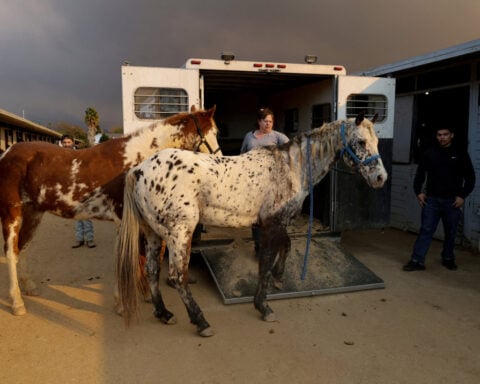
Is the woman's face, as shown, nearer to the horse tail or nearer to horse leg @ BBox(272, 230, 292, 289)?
horse leg @ BBox(272, 230, 292, 289)

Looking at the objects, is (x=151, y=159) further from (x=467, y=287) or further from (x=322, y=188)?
(x=467, y=287)

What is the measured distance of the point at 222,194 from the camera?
308 centimetres

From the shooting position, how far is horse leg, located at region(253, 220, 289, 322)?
3.27 metres

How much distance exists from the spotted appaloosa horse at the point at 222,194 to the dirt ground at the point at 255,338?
268 mm

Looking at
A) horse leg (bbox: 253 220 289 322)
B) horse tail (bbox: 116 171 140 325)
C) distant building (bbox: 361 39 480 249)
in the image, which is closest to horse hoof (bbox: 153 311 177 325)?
horse tail (bbox: 116 171 140 325)

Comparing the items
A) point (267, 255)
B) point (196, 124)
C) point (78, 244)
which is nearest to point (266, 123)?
point (196, 124)

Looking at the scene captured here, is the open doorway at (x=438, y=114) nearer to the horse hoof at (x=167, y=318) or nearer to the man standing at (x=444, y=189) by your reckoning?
the man standing at (x=444, y=189)

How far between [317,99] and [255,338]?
4.14 metres

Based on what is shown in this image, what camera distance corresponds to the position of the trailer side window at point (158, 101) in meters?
4.49

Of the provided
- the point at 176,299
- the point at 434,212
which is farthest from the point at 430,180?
the point at 176,299

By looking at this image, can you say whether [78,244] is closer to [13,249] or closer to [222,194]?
[13,249]

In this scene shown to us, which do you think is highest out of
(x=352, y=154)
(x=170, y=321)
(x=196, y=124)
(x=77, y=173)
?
(x=196, y=124)

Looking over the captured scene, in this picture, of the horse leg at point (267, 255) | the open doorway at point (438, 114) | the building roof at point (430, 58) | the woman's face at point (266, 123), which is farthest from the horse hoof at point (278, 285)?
the building roof at point (430, 58)

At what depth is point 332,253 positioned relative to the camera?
466 centimetres
